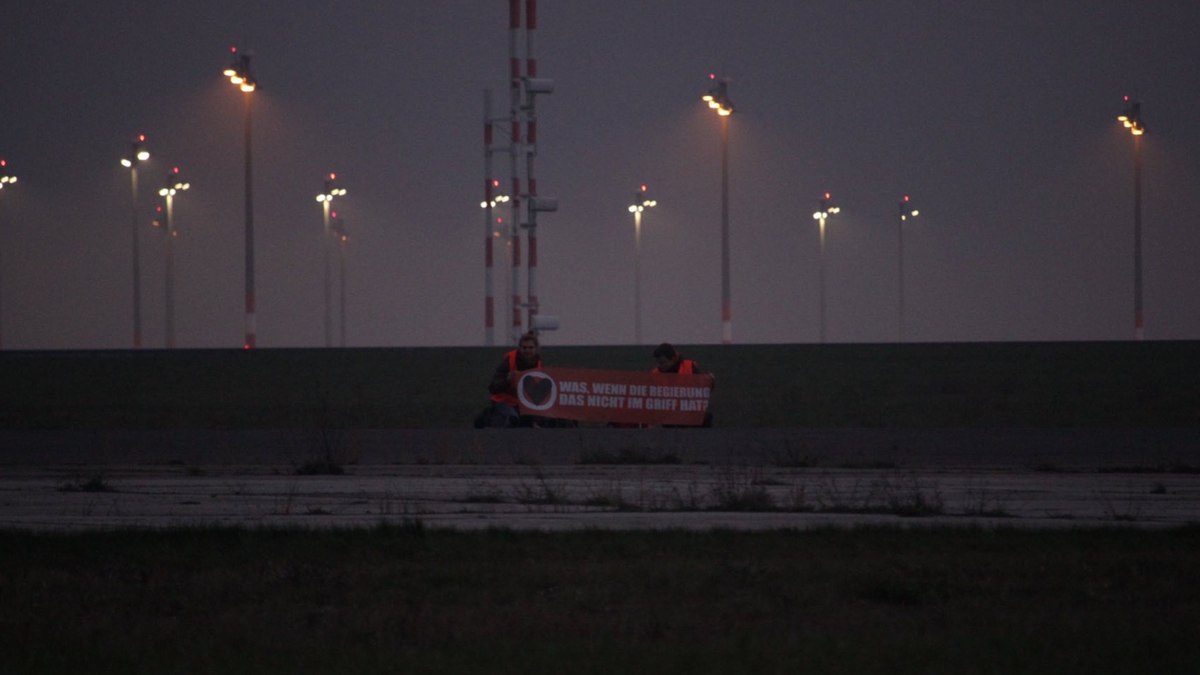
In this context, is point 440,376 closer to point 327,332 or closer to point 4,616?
point 327,332

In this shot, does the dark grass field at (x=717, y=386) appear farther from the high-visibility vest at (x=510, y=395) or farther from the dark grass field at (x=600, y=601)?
the dark grass field at (x=600, y=601)

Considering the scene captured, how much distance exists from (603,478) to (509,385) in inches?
270

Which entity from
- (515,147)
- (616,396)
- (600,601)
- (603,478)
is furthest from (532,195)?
(600,601)

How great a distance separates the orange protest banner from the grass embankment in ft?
39.6

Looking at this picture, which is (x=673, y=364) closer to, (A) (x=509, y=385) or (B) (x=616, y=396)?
(B) (x=616, y=396)

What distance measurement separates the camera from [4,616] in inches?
309

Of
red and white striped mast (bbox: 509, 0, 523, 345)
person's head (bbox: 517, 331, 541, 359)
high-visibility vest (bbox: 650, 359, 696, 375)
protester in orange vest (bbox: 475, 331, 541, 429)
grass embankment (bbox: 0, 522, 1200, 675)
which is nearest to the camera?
grass embankment (bbox: 0, 522, 1200, 675)

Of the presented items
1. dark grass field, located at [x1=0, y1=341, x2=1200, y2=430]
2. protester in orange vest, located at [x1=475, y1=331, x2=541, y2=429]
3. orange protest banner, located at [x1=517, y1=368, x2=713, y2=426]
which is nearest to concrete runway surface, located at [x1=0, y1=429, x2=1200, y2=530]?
protester in orange vest, located at [x1=475, y1=331, x2=541, y2=429]

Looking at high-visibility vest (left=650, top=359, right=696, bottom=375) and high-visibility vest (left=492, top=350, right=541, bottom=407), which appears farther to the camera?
high-visibility vest (left=650, top=359, right=696, bottom=375)

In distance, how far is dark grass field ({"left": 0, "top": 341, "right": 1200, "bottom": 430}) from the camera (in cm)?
2705

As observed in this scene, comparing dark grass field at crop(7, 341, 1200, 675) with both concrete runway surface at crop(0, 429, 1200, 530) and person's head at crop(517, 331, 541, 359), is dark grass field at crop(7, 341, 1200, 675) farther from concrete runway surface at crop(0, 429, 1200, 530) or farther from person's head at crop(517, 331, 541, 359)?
person's head at crop(517, 331, 541, 359)

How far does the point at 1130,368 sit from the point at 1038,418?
18993 mm

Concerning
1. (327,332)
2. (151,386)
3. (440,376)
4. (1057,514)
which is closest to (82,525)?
(1057,514)

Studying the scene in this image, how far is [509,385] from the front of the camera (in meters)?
22.6
